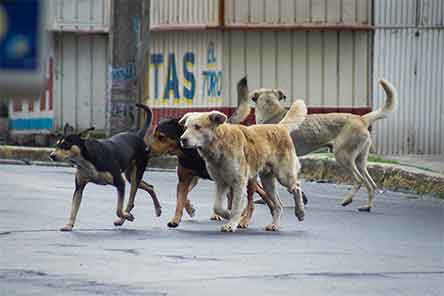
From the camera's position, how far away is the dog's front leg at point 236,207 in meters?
9.45

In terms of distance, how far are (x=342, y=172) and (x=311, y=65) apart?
5.63 metres

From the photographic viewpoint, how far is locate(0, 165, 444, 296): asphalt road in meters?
6.11

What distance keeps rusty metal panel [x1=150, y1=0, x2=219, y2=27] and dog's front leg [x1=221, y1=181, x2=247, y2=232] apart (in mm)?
12544

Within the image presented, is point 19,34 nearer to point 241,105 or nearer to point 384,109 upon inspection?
point 241,105

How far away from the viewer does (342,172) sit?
16703mm

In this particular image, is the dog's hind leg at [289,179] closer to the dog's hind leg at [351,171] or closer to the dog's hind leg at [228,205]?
the dog's hind leg at [228,205]

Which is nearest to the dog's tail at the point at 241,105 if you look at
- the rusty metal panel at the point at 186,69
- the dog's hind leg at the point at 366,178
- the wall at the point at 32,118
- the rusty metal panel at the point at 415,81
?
the dog's hind leg at the point at 366,178

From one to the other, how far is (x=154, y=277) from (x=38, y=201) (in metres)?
6.25

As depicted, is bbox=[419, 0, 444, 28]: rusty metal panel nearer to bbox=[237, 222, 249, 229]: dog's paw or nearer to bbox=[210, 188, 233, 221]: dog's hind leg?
bbox=[210, 188, 233, 221]: dog's hind leg

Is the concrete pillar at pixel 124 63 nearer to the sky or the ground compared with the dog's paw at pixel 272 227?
nearer to the sky

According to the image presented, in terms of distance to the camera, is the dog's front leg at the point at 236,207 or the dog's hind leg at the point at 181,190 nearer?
the dog's front leg at the point at 236,207

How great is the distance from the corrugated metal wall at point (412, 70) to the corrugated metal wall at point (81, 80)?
6908 millimetres

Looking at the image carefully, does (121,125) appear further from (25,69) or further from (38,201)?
(25,69)

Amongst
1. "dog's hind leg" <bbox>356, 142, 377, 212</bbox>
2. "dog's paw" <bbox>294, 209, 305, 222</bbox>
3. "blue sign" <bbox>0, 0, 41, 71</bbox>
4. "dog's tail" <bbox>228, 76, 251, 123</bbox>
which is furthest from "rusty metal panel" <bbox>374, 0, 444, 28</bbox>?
"blue sign" <bbox>0, 0, 41, 71</bbox>
